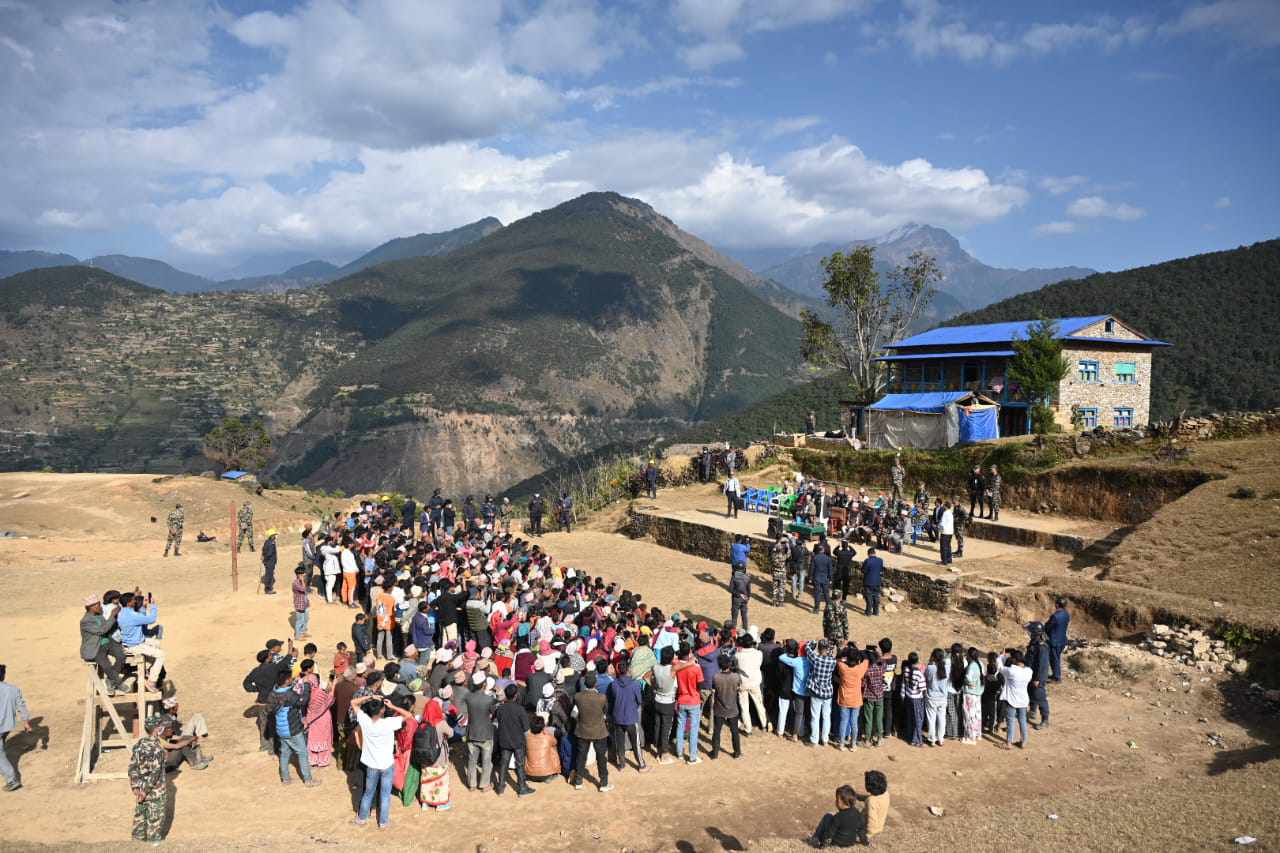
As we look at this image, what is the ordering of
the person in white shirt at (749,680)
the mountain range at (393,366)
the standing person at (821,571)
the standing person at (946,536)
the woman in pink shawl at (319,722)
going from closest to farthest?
the woman in pink shawl at (319,722) → the person in white shirt at (749,680) → the standing person at (821,571) → the standing person at (946,536) → the mountain range at (393,366)

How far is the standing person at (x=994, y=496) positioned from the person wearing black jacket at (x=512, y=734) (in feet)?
58.0

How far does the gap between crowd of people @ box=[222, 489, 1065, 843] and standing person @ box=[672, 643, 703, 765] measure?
2cm

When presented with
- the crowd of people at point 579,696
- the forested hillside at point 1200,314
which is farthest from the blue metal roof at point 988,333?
the crowd of people at point 579,696

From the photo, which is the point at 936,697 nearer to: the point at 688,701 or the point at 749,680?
the point at 749,680

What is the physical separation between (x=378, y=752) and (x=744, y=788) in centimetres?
459

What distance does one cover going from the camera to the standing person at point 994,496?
23.0 meters

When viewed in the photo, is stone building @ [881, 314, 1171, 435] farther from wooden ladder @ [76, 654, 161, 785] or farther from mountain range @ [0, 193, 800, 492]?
mountain range @ [0, 193, 800, 492]

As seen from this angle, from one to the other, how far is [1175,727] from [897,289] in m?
35.2

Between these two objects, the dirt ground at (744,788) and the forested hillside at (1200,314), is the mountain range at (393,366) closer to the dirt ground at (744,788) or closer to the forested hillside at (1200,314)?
the forested hillside at (1200,314)

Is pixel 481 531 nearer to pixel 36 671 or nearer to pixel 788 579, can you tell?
pixel 788 579

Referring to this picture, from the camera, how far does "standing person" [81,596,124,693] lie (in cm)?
1108

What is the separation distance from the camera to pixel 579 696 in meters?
9.83

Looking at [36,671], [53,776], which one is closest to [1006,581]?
[53,776]

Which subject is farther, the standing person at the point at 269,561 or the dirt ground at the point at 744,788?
the standing person at the point at 269,561
